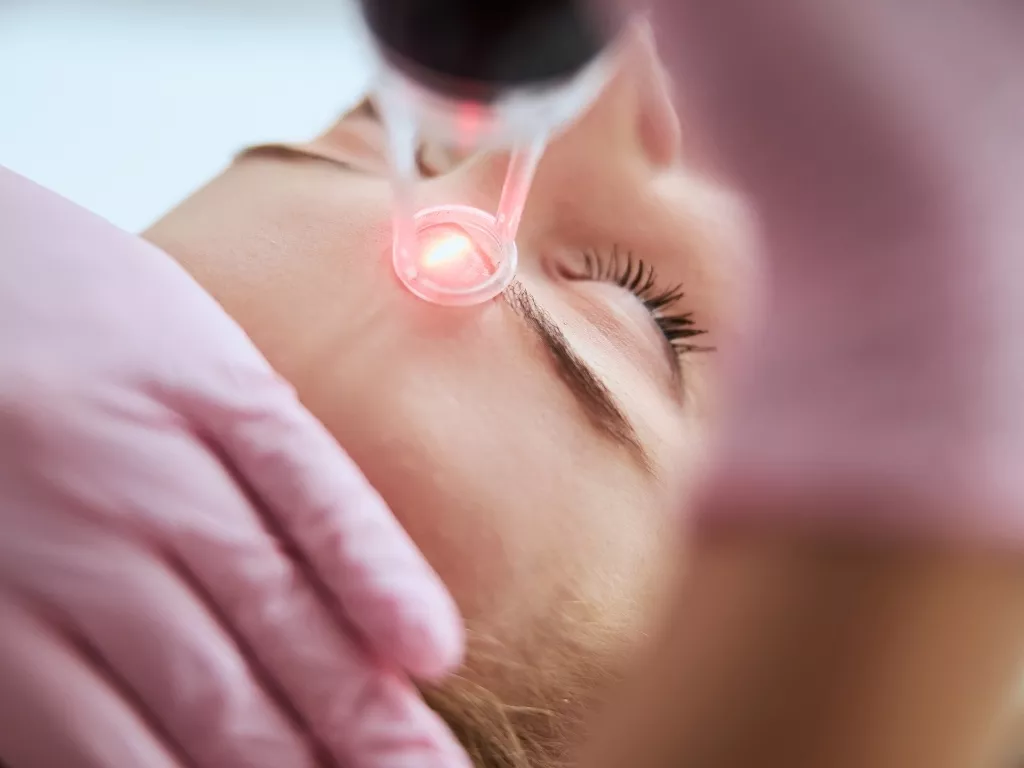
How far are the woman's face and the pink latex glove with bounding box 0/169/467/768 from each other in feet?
0.09

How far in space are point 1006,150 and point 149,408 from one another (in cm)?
44

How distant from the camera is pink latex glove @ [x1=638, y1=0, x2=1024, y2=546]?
11.9 inches

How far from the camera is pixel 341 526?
47 cm

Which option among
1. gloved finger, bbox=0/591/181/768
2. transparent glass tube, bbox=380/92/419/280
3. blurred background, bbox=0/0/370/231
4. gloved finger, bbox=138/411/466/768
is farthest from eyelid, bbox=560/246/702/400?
blurred background, bbox=0/0/370/231

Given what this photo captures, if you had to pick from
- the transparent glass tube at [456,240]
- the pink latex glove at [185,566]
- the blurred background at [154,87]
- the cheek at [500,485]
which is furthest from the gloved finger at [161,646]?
the blurred background at [154,87]

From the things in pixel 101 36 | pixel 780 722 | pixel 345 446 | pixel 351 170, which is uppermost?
pixel 101 36

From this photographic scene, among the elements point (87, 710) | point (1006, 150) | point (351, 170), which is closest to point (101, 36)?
point (351, 170)

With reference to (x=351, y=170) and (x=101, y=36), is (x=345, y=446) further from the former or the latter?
(x=101, y=36)

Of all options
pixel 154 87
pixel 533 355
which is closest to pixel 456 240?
pixel 533 355

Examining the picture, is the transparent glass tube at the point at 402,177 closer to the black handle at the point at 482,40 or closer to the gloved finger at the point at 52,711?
the black handle at the point at 482,40

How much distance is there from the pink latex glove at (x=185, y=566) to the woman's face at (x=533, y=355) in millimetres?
26

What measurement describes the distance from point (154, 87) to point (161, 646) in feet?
2.49

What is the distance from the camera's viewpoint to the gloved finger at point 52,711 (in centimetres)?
44

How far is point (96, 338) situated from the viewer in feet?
1.66
